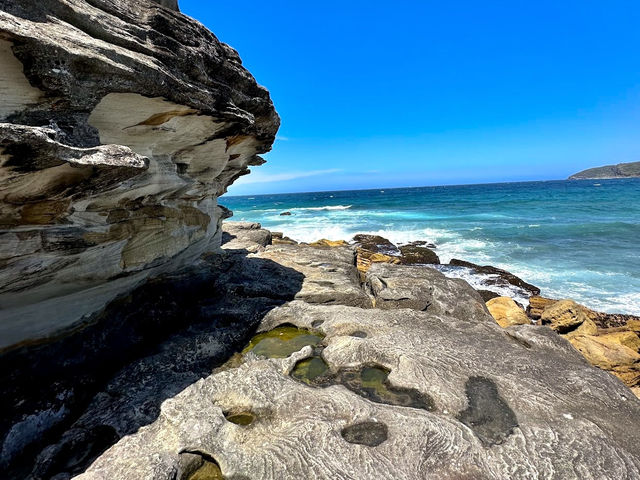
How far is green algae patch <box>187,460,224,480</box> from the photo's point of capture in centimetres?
450

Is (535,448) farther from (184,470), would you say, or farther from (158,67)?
(158,67)

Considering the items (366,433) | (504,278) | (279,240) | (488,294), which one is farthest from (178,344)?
(504,278)

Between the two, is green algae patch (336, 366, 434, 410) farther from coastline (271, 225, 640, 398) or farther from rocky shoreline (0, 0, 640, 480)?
coastline (271, 225, 640, 398)

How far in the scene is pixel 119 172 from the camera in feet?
16.5

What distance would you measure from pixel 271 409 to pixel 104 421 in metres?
2.77

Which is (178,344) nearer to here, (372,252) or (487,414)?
(487,414)

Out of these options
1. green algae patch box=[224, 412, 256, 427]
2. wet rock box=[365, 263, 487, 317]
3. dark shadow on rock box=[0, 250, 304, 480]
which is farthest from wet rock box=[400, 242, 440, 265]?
green algae patch box=[224, 412, 256, 427]

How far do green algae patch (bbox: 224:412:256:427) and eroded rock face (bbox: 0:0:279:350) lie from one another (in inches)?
161

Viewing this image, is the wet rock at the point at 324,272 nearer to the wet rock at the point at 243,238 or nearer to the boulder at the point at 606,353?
the wet rock at the point at 243,238

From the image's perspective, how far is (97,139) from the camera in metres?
5.46

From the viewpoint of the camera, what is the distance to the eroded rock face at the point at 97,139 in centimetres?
428

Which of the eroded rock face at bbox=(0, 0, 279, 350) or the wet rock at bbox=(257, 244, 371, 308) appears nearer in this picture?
the eroded rock face at bbox=(0, 0, 279, 350)

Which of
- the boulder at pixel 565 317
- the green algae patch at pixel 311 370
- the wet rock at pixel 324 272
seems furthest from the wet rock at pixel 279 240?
the boulder at pixel 565 317

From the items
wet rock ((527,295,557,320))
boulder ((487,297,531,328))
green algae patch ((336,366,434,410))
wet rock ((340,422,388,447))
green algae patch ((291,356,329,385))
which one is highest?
wet rock ((340,422,388,447))
